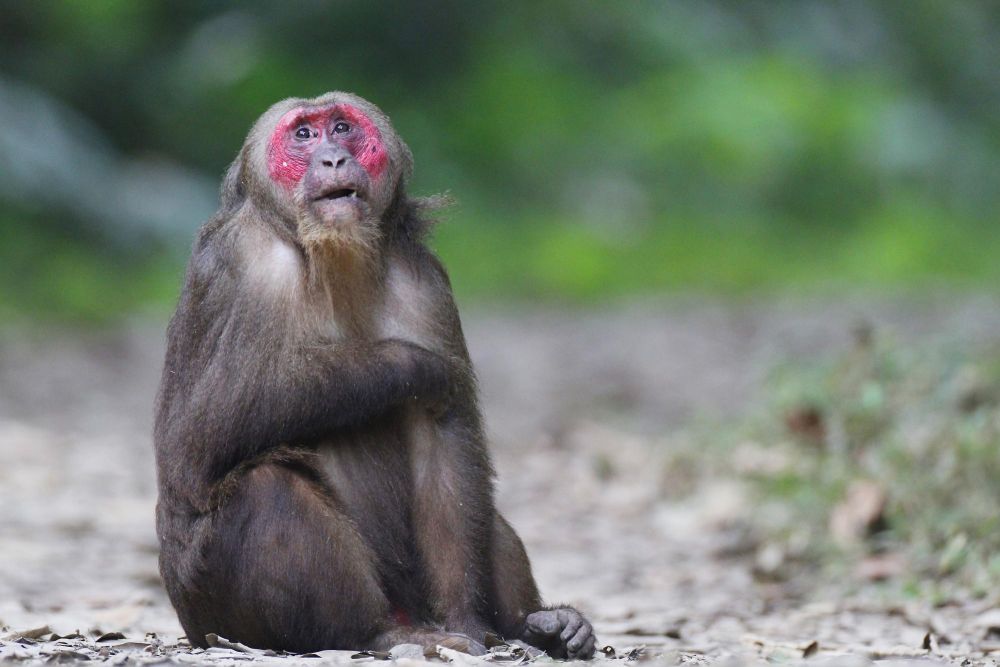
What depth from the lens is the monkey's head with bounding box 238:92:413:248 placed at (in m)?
4.93

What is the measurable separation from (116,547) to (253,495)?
9.92 feet

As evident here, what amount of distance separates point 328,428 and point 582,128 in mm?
14986

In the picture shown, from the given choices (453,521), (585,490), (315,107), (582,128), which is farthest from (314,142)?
(582,128)

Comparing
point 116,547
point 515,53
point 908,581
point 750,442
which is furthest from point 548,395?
point 515,53

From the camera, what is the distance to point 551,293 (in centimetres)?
1702

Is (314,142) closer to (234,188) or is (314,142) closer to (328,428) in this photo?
(234,188)

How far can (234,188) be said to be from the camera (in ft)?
17.2

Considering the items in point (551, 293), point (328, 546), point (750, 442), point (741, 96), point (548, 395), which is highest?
point (741, 96)

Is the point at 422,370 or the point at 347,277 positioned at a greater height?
the point at 347,277

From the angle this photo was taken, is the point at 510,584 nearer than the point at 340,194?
No

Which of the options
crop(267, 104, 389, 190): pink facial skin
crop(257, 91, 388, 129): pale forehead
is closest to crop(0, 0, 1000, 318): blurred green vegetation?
crop(257, 91, 388, 129): pale forehead

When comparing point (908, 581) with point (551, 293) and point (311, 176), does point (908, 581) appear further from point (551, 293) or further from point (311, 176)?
point (551, 293)

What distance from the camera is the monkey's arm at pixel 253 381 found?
4.71m

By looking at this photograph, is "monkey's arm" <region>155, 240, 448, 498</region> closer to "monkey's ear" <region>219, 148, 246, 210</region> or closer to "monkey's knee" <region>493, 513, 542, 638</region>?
"monkey's ear" <region>219, 148, 246, 210</region>
